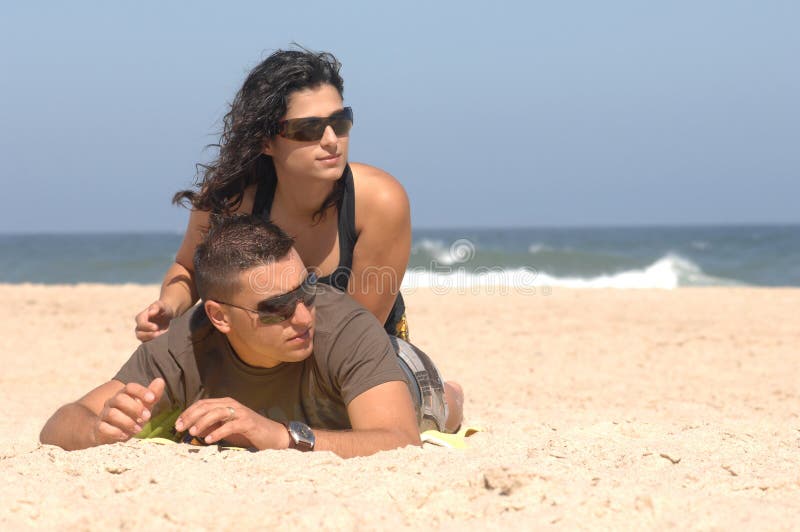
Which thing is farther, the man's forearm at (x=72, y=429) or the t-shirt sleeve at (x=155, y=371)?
the t-shirt sleeve at (x=155, y=371)

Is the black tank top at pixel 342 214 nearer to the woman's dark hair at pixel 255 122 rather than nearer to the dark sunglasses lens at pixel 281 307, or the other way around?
the woman's dark hair at pixel 255 122

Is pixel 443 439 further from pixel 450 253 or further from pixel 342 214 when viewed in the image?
pixel 450 253

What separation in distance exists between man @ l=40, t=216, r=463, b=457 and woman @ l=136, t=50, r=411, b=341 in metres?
0.43

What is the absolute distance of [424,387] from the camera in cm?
378

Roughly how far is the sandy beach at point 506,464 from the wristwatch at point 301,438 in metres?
0.12

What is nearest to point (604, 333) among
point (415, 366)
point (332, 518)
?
point (415, 366)

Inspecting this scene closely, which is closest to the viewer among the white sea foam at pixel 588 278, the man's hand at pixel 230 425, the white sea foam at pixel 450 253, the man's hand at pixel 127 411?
Answer: the man's hand at pixel 230 425

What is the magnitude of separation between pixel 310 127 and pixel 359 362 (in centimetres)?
109

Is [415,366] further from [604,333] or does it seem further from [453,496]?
[604,333]

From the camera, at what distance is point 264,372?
3.34 m

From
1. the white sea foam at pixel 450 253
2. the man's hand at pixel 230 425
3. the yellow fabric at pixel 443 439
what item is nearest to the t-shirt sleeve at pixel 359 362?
the man's hand at pixel 230 425

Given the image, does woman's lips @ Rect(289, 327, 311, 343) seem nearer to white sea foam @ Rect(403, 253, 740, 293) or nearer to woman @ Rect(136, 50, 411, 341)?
woman @ Rect(136, 50, 411, 341)

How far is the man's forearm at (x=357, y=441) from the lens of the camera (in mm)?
3010

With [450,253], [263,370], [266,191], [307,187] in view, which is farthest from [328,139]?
[450,253]
